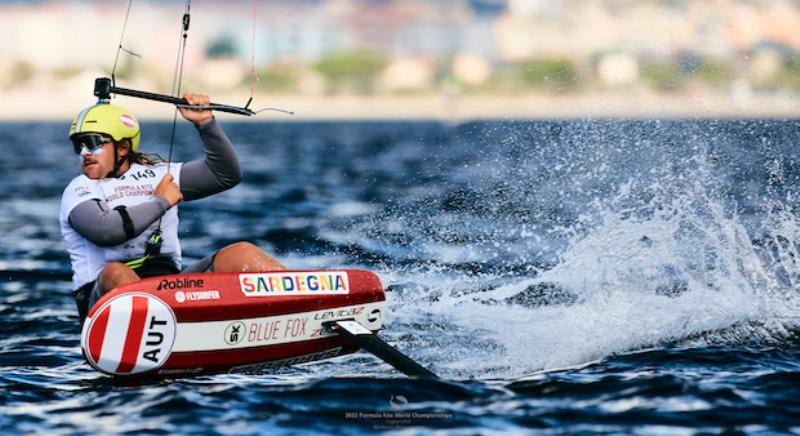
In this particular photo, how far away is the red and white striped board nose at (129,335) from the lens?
26.8ft

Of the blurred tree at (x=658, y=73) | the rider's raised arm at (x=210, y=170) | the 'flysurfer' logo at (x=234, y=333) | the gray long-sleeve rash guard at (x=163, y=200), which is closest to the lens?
the gray long-sleeve rash guard at (x=163, y=200)

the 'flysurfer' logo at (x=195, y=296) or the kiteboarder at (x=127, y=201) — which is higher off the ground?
the kiteboarder at (x=127, y=201)

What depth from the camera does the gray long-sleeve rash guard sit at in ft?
27.3

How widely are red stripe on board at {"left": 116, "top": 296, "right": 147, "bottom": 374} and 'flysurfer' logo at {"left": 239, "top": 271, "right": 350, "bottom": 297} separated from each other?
0.69m

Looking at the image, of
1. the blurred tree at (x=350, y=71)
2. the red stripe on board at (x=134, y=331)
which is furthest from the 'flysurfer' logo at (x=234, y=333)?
the blurred tree at (x=350, y=71)

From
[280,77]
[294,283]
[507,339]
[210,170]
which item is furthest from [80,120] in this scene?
[280,77]

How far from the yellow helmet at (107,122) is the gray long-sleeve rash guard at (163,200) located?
453 millimetres

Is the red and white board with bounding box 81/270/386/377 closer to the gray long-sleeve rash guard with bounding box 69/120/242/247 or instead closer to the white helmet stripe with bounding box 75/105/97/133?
the gray long-sleeve rash guard with bounding box 69/120/242/247

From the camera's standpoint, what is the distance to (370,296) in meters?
9.14

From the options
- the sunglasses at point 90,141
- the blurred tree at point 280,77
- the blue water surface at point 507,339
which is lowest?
the blue water surface at point 507,339

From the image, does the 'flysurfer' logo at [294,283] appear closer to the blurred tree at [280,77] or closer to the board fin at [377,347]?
the board fin at [377,347]

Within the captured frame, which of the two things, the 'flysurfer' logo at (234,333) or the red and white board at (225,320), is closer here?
the red and white board at (225,320)

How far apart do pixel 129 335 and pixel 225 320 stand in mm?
622

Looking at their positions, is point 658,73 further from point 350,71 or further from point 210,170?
point 350,71
